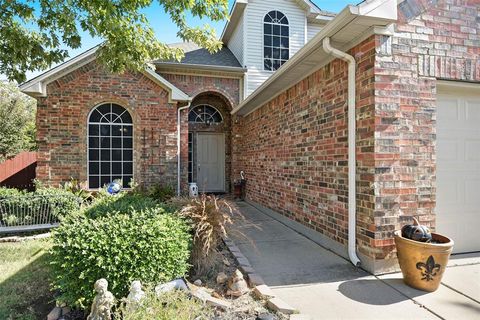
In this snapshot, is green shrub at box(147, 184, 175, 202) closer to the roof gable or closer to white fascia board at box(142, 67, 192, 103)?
white fascia board at box(142, 67, 192, 103)

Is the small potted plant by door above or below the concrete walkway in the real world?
above

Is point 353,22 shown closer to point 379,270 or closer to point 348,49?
point 348,49

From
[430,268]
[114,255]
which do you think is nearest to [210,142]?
[114,255]

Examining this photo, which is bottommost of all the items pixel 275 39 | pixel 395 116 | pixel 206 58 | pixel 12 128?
pixel 395 116

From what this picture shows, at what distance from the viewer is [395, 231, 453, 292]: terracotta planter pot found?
2.97 m

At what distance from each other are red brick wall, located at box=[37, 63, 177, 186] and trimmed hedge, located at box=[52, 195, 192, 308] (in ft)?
17.9

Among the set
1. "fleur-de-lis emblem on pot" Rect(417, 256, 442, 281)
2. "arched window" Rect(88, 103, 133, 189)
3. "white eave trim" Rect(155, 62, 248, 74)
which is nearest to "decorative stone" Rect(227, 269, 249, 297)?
"fleur-de-lis emblem on pot" Rect(417, 256, 442, 281)

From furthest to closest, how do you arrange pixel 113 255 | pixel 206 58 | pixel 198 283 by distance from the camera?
pixel 206 58, pixel 198 283, pixel 113 255

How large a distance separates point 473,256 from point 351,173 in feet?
6.85

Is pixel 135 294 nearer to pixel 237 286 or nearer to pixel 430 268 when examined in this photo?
pixel 237 286

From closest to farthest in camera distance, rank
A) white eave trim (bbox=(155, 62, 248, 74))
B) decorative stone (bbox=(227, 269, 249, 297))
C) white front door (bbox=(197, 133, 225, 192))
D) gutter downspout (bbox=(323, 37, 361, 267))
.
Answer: decorative stone (bbox=(227, 269, 249, 297)), gutter downspout (bbox=(323, 37, 361, 267)), white eave trim (bbox=(155, 62, 248, 74)), white front door (bbox=(197, 133, 225, 192))

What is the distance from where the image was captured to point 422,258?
2.99 m

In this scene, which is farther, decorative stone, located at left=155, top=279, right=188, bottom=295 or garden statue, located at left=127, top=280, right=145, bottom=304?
decorative stone, located at left=155, top=279, right=188, bottom=295

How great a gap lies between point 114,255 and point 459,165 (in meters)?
4.51
